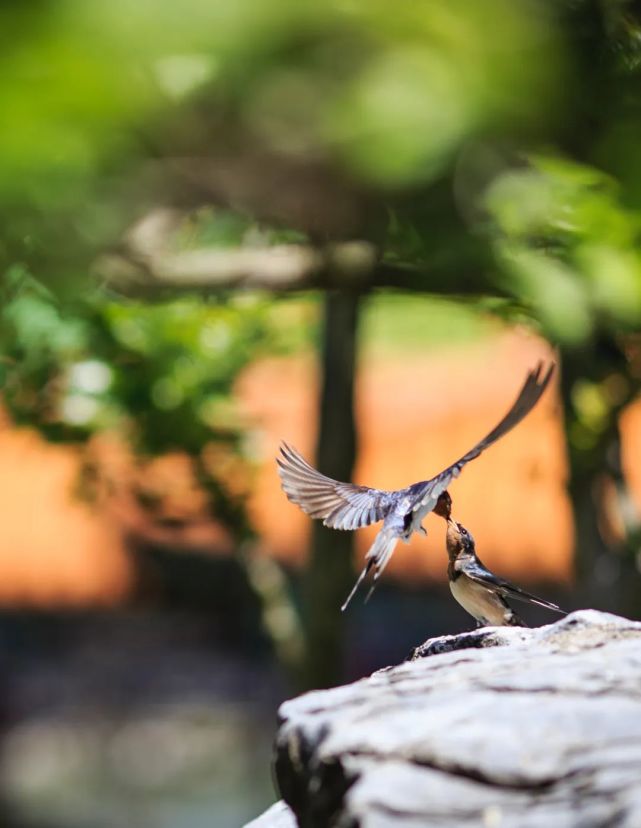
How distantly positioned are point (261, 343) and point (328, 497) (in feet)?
9.50

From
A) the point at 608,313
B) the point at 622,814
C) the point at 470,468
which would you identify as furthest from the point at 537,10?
the point at 470,468

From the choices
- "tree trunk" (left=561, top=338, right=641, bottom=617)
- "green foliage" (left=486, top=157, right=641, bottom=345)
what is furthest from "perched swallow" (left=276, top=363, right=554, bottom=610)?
"tree trunk" (left=561, top=338, right=641, bottom=617)

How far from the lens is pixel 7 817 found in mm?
7676

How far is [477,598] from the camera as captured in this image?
134 inches

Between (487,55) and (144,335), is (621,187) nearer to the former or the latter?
(487,55)

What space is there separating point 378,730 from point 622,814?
1.84 ft

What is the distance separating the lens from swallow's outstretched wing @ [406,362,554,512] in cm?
267

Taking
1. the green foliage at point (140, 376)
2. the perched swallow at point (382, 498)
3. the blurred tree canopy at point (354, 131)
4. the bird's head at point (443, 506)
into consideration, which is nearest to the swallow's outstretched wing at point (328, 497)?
the perched swallow at point (382, 498)

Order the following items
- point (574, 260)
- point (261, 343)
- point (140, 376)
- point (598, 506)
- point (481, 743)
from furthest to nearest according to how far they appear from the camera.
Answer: point (261, 343) → point (598, 506) → point (140, 376) → point (481, 743) → point (574, 260)

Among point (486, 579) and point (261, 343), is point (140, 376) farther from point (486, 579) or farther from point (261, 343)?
point (486, 579)

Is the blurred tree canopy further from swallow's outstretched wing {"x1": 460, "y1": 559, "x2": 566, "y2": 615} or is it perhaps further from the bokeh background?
swallow's outstretched wing {"x1": 460, "y1": 559, "x2": 566, "y2": 615}

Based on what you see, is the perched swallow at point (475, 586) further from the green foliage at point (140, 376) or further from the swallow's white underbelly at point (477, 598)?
the green foliage at point (140, 376)

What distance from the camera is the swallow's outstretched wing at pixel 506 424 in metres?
2.67

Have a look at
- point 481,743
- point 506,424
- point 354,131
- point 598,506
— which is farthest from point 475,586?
point 354,131
